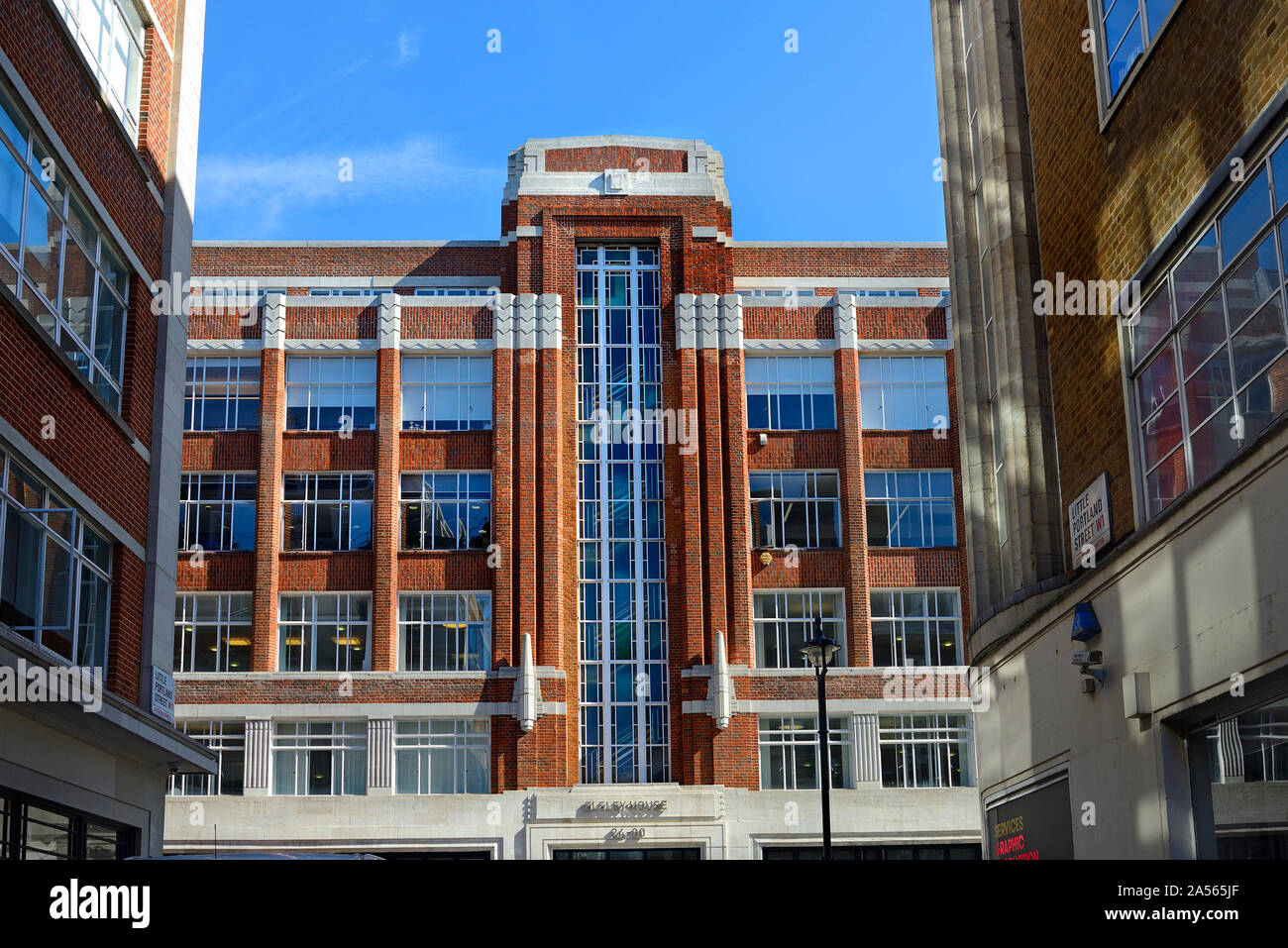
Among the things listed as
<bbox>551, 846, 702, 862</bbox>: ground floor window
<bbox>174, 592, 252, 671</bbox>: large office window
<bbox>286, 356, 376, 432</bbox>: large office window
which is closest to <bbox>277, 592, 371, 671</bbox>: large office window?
<bbox>174, 592, 252, 671</bbox>: large office window

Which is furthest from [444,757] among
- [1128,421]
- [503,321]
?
[1128,421]

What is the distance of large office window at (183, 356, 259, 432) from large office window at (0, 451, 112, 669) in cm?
2461

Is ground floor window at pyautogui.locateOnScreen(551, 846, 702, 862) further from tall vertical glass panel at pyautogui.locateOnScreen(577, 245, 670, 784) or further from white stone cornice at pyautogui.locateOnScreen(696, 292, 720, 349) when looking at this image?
white stone cornice at pyautogui.locateOnScreen(696, 292, 720, 349)

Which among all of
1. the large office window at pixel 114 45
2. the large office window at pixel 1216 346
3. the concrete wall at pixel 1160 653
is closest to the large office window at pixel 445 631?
the large office window at pixel 114 45

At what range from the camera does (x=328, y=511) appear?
43.4m

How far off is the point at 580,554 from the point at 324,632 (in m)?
7.92

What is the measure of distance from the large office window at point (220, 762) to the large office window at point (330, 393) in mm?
9225

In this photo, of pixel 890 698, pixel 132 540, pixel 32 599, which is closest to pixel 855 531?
pixel 890 698

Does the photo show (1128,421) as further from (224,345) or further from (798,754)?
(224,345)

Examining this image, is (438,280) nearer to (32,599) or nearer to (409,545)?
(409,545)

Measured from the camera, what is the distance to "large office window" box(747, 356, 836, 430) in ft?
147

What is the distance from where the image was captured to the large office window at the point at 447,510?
141 ft

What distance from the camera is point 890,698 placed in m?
41.9

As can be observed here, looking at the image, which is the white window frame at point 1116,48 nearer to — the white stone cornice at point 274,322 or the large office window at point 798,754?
Result: the large office window at point 798,754
